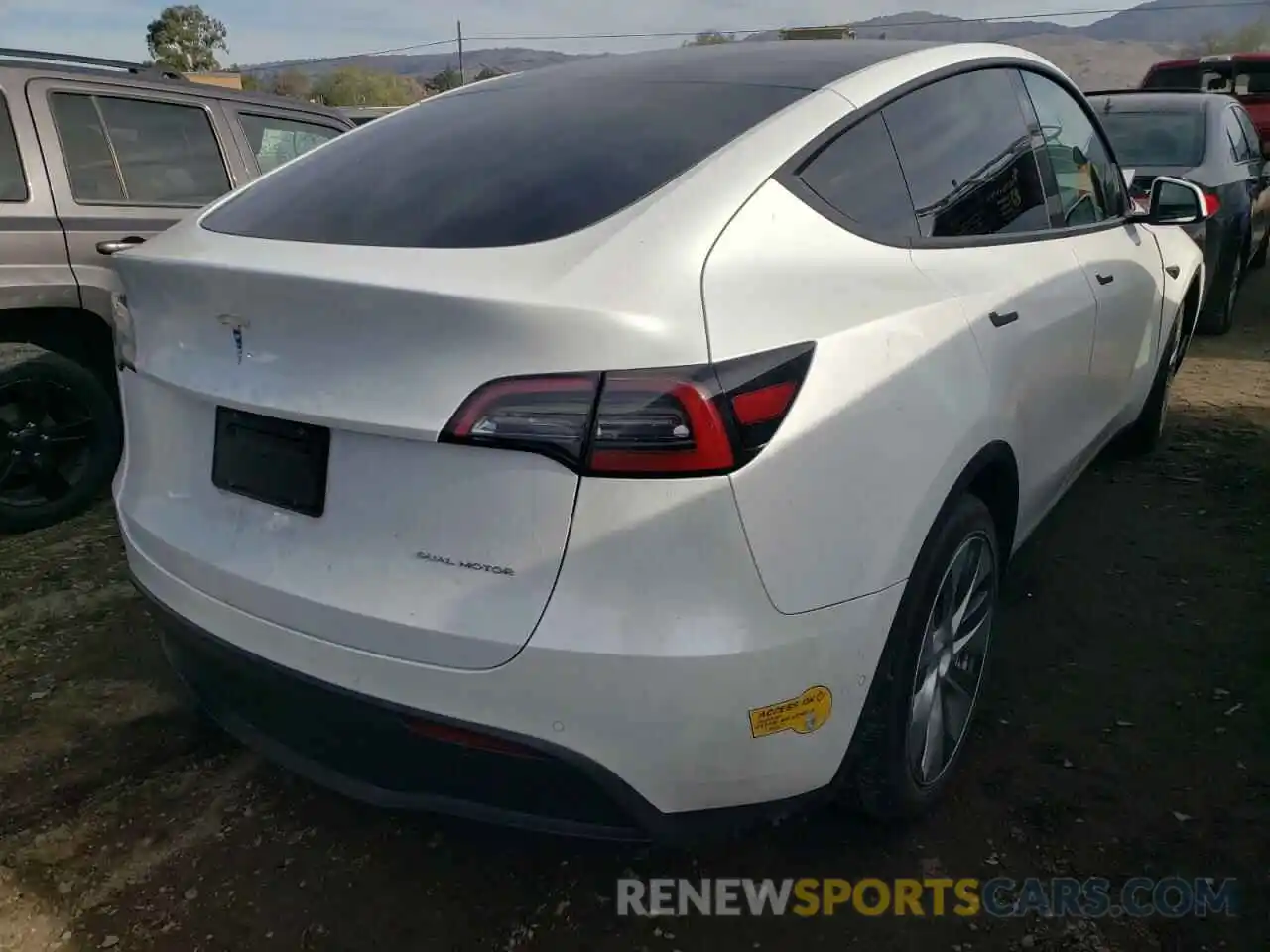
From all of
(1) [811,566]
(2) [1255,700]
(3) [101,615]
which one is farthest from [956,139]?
(3) [101,615]

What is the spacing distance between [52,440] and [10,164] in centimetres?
105

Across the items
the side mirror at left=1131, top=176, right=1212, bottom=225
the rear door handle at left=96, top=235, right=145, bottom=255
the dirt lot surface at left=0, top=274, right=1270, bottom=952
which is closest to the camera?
the dirt lot surface at left=0, top=274, right=1270, bottom=952

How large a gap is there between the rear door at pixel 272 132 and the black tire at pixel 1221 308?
5.72m

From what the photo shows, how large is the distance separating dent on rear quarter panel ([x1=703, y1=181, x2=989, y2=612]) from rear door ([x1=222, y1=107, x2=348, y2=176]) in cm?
347

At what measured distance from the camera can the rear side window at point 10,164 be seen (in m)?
3.90

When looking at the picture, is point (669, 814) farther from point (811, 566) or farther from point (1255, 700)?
point (1255, 700)

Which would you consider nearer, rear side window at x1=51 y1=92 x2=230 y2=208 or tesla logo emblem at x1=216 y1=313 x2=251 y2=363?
tesla logo emblem at x1=216 y1=313 x2=251 y2=363

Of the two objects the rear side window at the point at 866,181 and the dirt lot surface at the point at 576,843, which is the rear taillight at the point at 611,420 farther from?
the dirt lot surface at the point at 576,843

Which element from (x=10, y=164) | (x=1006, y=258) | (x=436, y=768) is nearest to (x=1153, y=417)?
(x=1006, y=258)

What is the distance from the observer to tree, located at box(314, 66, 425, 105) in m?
52.1

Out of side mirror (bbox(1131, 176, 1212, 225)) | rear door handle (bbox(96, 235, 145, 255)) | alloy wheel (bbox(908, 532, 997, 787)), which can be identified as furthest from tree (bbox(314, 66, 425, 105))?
alloy wheel (bbox(908, 532, 997, 787))

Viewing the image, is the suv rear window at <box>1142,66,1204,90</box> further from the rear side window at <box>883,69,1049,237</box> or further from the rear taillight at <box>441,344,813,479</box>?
the rear taillight at <box>441,344,813,479</box>

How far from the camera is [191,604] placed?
1990mm

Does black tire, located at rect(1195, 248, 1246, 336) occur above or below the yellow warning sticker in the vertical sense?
below
